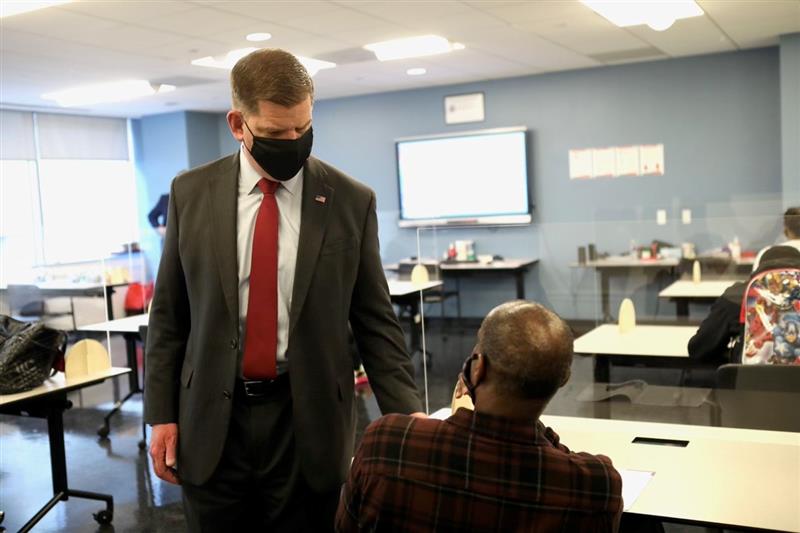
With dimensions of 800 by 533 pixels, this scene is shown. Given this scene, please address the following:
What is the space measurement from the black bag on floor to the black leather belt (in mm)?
2185

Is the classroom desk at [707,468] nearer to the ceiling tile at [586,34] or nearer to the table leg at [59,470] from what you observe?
the table leg at [59,470]

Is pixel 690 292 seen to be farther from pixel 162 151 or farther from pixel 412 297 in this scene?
pixel 162 151

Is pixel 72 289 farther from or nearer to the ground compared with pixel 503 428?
nearer to the ground

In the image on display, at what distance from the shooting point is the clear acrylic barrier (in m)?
3.05

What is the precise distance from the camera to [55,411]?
357cm

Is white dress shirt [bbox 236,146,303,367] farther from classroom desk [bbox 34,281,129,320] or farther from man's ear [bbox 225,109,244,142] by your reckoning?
classroom desk [bbox 34,281,129,320]

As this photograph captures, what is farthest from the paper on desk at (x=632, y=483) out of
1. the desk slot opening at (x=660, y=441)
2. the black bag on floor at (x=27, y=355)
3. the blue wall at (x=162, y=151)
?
the blue wall at (x=162, y=151)

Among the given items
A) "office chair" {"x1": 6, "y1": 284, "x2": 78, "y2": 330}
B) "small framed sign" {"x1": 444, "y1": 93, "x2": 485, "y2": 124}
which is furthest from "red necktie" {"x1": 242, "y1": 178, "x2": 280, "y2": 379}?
"small framed sign" {"x1": 444, "y1": 93, "x2": 485, "y2": 124}

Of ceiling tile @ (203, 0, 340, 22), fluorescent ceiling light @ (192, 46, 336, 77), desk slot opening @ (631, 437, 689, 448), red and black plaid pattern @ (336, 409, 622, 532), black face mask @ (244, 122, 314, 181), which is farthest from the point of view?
fluorescent ceiling light @ (192, 46, 336, 77)

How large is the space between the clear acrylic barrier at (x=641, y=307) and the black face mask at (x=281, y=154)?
1.31m

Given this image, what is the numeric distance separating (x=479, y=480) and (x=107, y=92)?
26.1ft

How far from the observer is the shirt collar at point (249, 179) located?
1663 millimetres

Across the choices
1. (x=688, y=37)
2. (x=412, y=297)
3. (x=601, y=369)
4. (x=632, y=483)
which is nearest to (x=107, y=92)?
(x=412, y=297)

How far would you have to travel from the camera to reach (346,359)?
1691mm
